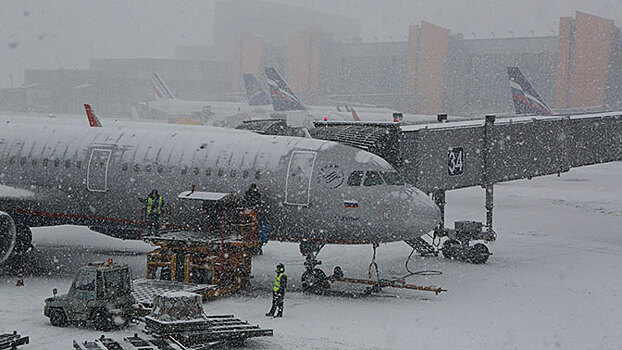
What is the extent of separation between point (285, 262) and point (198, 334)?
12291 mm

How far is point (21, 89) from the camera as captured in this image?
519ft

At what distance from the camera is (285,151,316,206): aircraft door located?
2331 centimetres

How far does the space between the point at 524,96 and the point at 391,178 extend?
49876 millimetres

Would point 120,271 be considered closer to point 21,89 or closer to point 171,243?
point 171,243

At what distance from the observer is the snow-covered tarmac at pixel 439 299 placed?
1836cm

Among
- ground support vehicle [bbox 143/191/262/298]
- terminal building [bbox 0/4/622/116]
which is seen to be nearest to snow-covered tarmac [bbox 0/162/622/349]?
ground support vehicle [bbox 143/191/262/298]

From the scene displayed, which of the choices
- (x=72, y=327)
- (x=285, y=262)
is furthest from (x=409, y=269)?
(x=72, y=327)

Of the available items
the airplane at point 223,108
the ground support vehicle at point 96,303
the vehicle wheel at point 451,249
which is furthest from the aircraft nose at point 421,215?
the airplane at point 223,108

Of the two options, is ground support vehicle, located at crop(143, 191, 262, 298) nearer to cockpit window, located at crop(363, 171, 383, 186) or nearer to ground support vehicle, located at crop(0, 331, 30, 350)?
cockpit window, located at crop(363, 171, 383, 186)

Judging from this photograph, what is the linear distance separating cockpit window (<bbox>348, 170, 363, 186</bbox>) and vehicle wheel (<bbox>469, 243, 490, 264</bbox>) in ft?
27.7

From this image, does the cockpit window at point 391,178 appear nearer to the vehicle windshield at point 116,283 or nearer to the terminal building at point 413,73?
the vehicle windshield at point 116,283

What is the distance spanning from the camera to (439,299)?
2283 centimetres

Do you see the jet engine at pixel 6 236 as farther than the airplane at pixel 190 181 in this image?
Yes

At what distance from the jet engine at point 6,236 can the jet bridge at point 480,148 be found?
36.4ft
